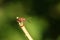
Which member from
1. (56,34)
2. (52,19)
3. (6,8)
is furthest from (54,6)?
(6,8)

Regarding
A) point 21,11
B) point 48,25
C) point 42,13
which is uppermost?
point 21,11

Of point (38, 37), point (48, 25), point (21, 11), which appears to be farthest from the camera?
point (21, 11)

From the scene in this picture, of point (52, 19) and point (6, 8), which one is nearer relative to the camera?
point (52, 19)

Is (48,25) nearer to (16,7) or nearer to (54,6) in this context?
(54,6)

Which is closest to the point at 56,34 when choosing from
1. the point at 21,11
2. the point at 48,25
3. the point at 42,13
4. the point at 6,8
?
the point at 48,25

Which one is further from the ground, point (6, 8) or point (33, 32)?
point (6, 8)

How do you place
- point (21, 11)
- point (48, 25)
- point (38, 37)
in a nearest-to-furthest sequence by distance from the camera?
point (38, 37), point (48, 25), point (21, 11)

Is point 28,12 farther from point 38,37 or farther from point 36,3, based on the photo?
point 38,37
